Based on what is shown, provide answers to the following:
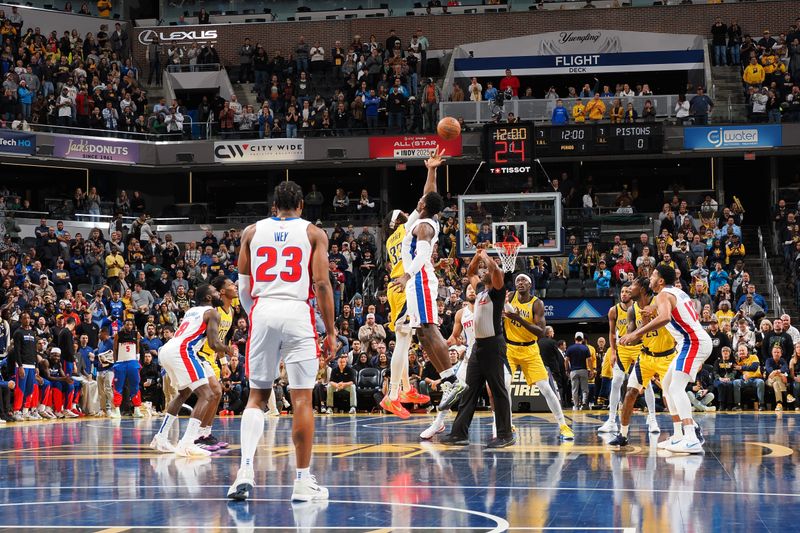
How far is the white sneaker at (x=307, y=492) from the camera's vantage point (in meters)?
8.32

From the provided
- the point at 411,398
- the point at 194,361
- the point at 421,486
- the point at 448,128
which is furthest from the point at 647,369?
the point at 194,361

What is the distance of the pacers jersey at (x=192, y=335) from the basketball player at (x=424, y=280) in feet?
7.99

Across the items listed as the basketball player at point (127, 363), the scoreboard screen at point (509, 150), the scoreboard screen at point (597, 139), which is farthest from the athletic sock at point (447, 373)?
the scoreboard screen at point (597, 139)

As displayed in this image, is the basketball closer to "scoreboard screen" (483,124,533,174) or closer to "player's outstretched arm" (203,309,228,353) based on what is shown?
"player's outstretched arm" (203,309,228,353)

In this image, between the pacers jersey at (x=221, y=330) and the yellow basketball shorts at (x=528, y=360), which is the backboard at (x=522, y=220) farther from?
the yellow basketball shorts at (x=528, y=360)

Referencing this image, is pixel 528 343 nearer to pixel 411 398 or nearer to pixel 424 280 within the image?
pixel 411 398

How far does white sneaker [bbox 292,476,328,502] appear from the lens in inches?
328

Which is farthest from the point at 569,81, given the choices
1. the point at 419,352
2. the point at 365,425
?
the point at 365,425

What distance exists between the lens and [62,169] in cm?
3947

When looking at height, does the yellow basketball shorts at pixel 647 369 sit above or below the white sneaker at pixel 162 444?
above

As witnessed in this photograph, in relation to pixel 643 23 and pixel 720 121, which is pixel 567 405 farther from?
pixel 643 23

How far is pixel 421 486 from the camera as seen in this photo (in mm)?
9195

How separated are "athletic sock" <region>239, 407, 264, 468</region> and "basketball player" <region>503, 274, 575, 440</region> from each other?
581 cm

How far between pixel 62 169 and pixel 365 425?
2549cm
